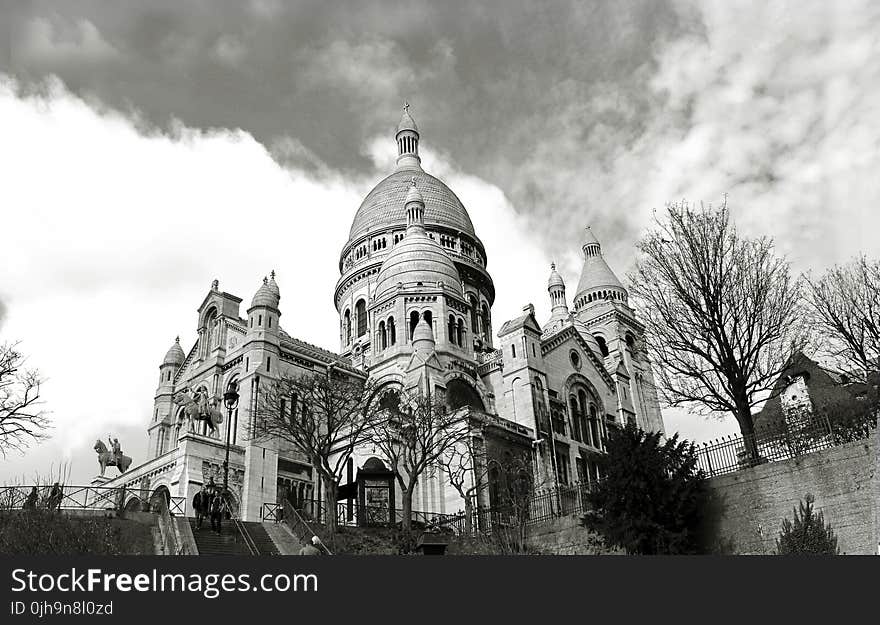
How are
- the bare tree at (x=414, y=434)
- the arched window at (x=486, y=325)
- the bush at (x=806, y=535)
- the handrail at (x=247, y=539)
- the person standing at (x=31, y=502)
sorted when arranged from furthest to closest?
the arched window at (x=486, y=325), the bare tree at (x=414, y=434), the handrail at (x=247, y=539), the person standing at (x=31, y=502), the bush at (x=806, y=535)

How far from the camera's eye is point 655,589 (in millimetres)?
12281

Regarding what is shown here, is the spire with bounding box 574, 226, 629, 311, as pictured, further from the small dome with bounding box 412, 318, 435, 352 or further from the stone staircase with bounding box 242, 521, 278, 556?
the stone staircase with bounding box 242, 521, 278, 556

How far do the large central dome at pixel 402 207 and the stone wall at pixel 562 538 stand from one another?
159 ft

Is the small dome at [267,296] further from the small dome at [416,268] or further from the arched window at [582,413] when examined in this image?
the arched window at [582,413]

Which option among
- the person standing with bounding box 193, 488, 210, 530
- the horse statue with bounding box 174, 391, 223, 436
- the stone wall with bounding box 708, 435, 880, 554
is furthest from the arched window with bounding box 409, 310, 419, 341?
the stone wall with bounding box 708, 435, 880, 554

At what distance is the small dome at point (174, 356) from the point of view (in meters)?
54.0

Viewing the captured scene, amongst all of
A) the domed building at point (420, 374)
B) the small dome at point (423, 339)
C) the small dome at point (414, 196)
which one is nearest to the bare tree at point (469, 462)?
the domed building at point (420, 374)

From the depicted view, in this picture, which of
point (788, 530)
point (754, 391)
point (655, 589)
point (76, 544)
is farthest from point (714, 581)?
point (76, 544)

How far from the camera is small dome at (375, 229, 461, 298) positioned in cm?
5769

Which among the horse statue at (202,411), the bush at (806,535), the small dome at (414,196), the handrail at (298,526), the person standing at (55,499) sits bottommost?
the bush at (806,535)

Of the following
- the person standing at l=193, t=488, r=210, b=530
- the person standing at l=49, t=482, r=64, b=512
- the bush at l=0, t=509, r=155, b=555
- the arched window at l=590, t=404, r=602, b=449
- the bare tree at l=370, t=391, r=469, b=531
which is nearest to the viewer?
the bush at l=0, t=509, r=155, b=555

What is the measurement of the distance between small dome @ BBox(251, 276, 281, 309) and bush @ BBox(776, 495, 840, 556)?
1323 inches

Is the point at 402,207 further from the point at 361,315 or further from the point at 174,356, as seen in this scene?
the point at 174,356

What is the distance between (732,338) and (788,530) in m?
6.47
